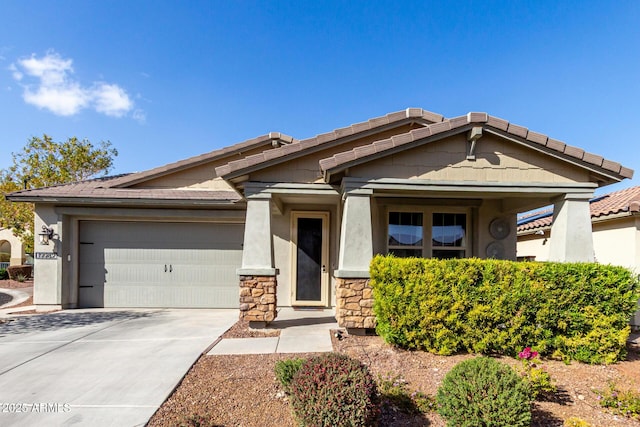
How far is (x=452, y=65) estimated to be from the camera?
37.8 ft

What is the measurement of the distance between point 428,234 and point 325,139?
11.7 ft

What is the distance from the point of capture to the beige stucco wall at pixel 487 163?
6121 mm

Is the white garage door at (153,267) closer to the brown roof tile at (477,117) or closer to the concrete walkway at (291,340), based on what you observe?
the concrete walkway at (291,340)

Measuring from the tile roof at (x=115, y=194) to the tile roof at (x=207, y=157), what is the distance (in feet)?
1.11

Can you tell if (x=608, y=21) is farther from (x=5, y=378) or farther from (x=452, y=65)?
(x=5, y=378)

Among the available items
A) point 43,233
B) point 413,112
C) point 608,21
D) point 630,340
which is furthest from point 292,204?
point 608,21

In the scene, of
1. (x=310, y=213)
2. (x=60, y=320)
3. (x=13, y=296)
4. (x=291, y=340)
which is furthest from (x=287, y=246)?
(x=13, y=296)

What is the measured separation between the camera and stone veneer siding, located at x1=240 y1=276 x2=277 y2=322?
243 inches

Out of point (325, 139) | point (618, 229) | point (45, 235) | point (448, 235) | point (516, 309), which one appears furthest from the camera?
point (45, 235)

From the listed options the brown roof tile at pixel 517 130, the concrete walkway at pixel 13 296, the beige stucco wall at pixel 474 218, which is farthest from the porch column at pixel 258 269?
the concrete walkway at pixel 13 296

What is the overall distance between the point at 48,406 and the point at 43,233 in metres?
6.45

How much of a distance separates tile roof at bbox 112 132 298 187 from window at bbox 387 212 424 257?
3.78 meters

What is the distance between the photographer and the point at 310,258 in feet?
28.0

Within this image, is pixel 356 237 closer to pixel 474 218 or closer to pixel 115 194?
pixel 474 218
